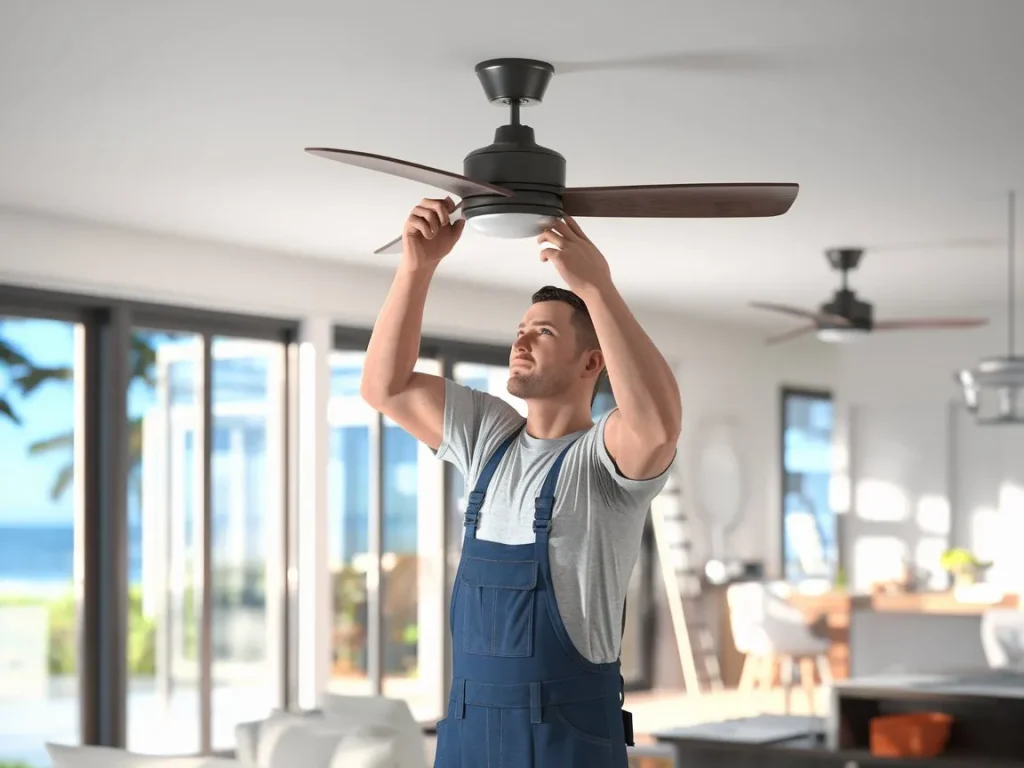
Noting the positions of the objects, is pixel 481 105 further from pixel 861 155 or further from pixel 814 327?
pixel 814 327

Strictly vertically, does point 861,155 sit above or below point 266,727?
above

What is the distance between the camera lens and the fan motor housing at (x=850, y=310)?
6.65 meters

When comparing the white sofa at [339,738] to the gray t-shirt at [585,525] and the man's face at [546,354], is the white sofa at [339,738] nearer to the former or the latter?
the gray t-shirt at [585,525]

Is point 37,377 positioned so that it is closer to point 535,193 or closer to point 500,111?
point 500,111

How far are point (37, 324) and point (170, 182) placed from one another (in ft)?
4.25

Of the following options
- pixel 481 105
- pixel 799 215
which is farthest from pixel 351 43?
pixel 799 215

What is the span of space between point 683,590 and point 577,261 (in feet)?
25.9

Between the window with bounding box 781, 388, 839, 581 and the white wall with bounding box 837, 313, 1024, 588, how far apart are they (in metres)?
0.96

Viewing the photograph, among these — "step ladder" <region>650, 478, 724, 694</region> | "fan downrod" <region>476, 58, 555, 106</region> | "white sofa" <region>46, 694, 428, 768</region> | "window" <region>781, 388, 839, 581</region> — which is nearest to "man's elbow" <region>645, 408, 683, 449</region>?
"white sofa" <region>46, 694, 428, 768</region>

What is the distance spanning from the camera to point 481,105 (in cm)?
436

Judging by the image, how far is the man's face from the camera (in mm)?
2428

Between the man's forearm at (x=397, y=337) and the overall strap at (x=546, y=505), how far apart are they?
0.32 metres

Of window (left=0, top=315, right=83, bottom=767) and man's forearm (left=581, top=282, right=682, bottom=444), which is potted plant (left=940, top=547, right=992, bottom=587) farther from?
man's forearm (left=581, top=282, right=682, bottom=444)

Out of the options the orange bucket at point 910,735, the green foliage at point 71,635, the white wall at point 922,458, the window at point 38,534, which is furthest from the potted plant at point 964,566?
the window at point 38,534
